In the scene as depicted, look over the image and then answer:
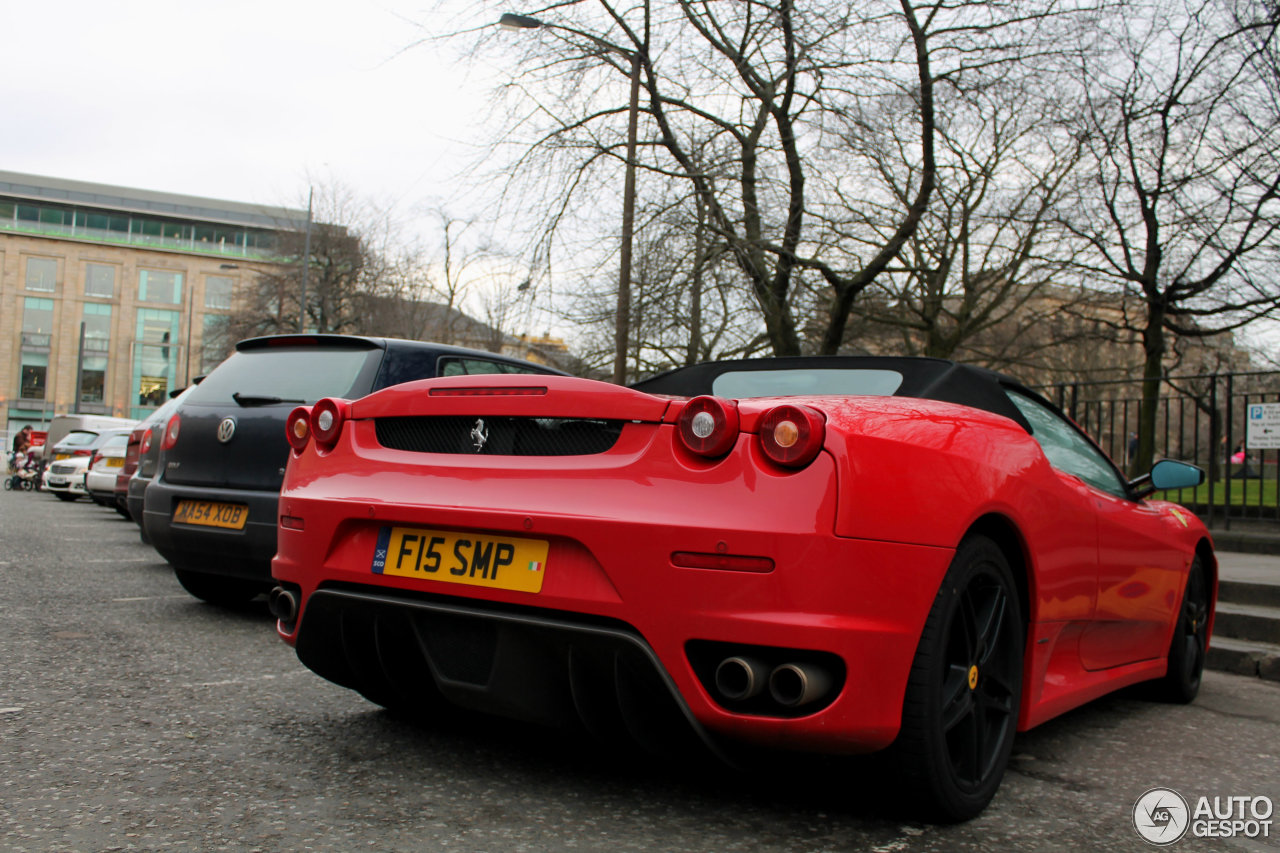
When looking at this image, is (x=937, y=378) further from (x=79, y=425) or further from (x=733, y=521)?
(x=79, y=425)

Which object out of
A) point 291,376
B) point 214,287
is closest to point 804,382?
point 291,376

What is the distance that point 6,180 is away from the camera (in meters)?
79.7

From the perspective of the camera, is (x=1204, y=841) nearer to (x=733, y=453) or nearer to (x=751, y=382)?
(x=733, y=453)

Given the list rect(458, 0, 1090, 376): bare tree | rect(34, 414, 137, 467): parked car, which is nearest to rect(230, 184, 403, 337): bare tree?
rect(34, 414, 137, 467): parked car

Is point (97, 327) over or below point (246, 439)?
over

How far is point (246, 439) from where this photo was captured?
5.18 meters

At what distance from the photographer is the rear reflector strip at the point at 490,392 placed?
8.87 ft

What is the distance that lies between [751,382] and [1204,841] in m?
2.02

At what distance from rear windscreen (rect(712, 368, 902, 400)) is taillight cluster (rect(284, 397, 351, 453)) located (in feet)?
4.32

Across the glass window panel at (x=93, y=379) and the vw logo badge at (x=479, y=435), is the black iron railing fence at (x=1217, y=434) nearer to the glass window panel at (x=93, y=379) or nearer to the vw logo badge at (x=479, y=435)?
the vw logo badge at (x=479, y=435)

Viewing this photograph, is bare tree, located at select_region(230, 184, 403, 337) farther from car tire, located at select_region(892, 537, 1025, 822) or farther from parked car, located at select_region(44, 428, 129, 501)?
car tire, located at select_region(892, 537, 1025, 822)

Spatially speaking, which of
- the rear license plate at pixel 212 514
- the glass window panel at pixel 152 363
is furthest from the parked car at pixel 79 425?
the glass window panel at pixel 152 363

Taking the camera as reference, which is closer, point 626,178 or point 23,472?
point 626,178

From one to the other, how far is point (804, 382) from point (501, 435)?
4.54 feet
